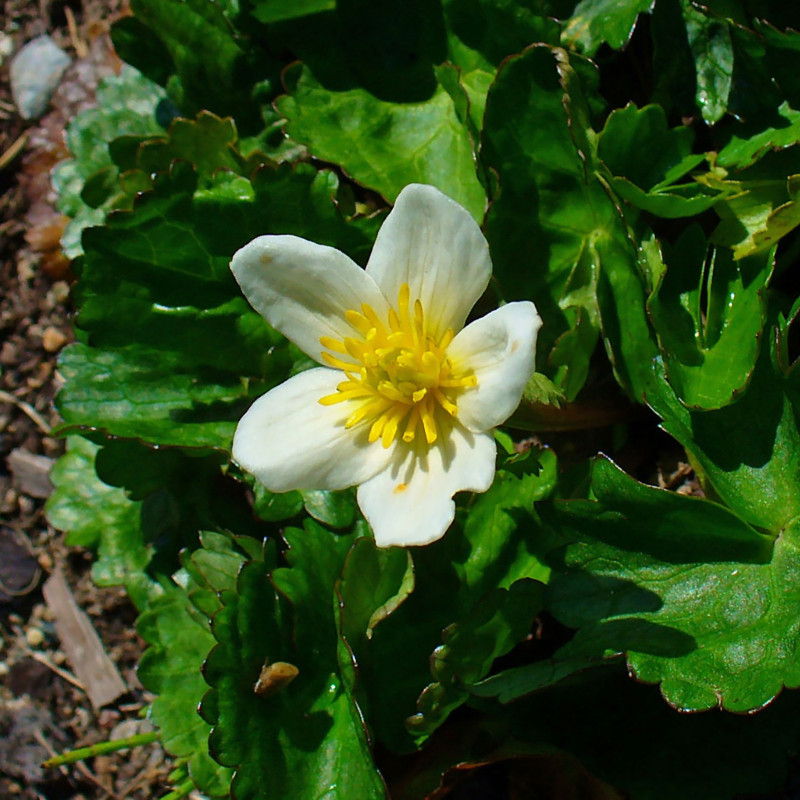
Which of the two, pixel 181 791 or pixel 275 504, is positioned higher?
pixel 275 504

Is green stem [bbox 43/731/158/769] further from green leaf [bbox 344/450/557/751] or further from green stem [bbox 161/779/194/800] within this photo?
green leaf [bbox 344/450/557/751]

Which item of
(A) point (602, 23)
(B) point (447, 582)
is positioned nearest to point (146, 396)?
(B) point (447, 582)

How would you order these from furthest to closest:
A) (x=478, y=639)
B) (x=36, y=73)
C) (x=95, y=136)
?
1. (x=36, y=73)
2. (x=95, y=136)
3. (x=478, y=639)

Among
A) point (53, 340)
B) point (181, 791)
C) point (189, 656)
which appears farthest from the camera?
point (53, 340)

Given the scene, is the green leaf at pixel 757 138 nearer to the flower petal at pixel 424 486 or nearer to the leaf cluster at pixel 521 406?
the leaf cluster at pixel 521 406

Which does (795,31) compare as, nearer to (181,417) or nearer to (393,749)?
Answer: (181,417)

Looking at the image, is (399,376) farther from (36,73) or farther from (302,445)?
(36,73)

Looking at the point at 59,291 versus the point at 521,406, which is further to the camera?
the point at 59,291
